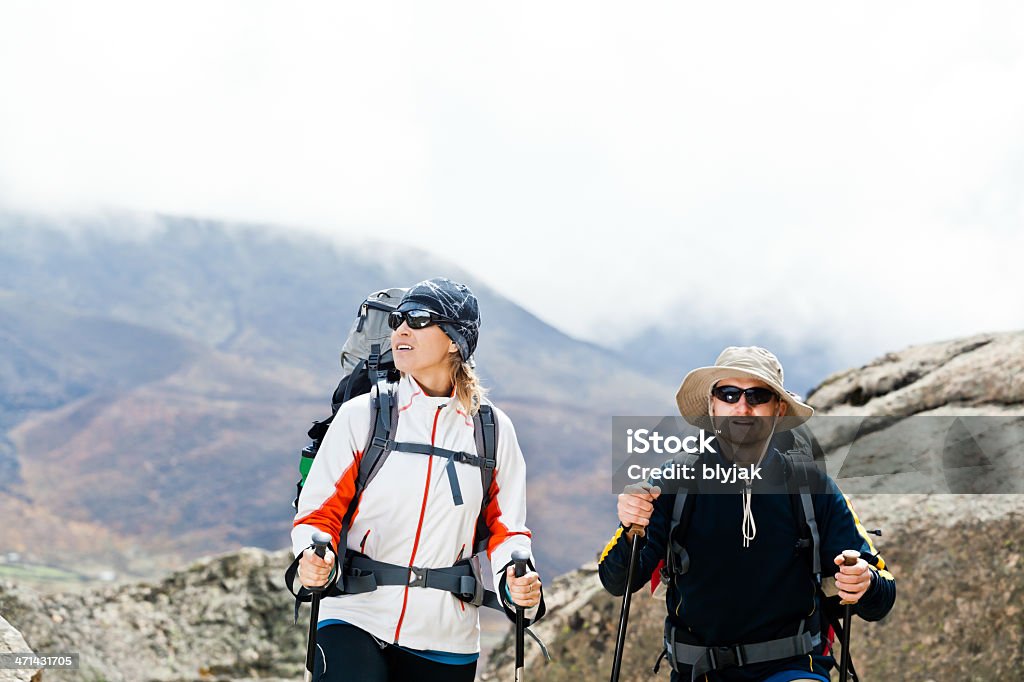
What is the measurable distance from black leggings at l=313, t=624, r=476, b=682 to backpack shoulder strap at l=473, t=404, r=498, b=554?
0.59 meters

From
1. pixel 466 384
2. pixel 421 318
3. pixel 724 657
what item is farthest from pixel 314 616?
pixel 724 657

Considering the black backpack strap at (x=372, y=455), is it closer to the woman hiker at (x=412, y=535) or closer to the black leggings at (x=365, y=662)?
the woman hiker at (x=412, y=535)

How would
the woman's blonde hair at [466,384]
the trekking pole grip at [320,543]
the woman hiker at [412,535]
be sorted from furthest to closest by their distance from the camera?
the woman's blonde hair at [466,384] → the woman hiker at [412,535] → the trekking pole grip at [320,543]

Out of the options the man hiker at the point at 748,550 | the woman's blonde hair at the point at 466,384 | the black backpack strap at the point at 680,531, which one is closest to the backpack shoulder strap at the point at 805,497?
the man hiker at the point at 748,550

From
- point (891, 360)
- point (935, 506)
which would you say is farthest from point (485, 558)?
point (891, 360)

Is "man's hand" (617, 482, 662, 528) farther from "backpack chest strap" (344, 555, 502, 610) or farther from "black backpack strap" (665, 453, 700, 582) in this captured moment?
"backpack chest strap" (344, 555, 502, 610)

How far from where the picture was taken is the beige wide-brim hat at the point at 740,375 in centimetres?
480

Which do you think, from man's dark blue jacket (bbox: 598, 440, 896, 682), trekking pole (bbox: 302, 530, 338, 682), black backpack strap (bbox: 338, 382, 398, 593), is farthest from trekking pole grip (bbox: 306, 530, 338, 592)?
man's dark blue jacket (bbox: 598, 440, 896, 682)

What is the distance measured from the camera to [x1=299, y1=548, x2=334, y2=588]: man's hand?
4.16 meters

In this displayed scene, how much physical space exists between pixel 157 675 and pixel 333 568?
23.6ft

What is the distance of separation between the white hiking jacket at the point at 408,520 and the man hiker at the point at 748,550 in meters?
0.73

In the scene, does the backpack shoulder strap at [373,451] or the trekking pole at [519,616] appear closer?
the trekking pole at [519,616]

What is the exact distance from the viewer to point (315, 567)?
4168mm

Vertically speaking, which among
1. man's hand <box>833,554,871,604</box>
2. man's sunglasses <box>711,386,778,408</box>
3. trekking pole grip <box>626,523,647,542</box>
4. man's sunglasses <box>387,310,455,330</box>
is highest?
man's sunglasses <box>387,310,455,330</box>
